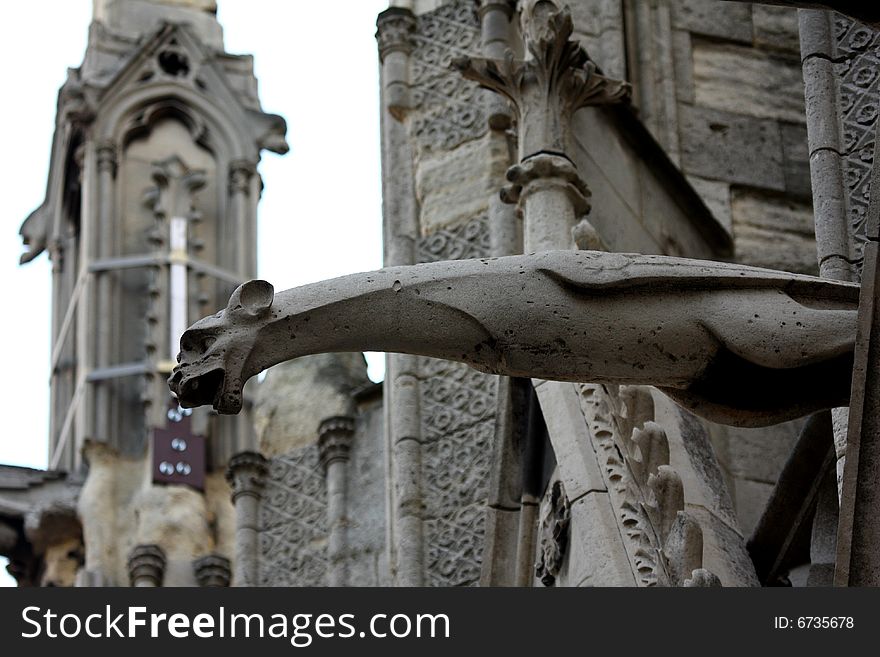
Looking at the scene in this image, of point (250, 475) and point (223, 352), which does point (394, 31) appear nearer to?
point (250, 475)

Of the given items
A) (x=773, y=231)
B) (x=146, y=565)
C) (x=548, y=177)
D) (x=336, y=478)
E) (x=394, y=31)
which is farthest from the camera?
(x=146, y=565)

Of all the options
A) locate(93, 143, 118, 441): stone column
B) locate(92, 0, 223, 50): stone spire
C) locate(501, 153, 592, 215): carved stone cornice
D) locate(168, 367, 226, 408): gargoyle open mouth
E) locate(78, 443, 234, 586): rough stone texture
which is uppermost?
locate(92, 0, 223, 50): stone spire

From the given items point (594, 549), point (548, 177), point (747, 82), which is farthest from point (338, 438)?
point (594, 549)

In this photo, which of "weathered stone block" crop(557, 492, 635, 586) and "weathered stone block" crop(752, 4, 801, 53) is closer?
"weathered stone block" crop(557, 492, 635, 586)

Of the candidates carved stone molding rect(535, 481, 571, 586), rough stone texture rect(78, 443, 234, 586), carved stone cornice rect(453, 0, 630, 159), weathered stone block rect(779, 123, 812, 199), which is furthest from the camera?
rough stone texture rect(78, 443, 234, 586)

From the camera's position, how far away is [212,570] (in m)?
24.4

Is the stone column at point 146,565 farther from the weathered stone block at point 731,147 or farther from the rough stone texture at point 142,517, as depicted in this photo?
the weathered stone block at point 731,147

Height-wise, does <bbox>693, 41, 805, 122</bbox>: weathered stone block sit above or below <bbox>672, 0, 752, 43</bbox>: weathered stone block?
below

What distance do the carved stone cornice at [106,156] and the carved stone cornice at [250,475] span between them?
13.8 meters

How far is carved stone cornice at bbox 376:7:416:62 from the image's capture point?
49.1 ft

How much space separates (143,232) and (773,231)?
55.2 ft

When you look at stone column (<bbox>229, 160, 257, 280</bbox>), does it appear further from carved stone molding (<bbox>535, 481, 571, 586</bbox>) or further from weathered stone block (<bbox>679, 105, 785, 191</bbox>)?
carved stone molding (<bbox>535, 481, 571, 586</bbox>)

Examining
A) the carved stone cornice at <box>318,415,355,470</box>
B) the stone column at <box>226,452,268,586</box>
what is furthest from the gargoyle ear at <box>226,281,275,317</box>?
the stone column at <box>226,452,268,586</box>
